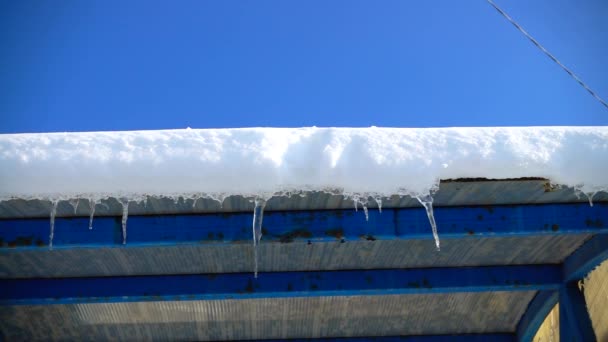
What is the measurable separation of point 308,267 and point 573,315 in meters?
2.57

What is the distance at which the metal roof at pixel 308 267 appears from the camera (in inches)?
147

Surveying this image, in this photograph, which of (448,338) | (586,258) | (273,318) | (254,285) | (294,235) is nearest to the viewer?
(294,235)

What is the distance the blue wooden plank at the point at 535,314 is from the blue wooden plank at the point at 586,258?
1.48 feet

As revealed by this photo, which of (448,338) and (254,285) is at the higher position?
(254,285)

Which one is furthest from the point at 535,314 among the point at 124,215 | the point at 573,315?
the point at 124,215

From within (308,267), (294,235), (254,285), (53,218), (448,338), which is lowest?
(448,338)

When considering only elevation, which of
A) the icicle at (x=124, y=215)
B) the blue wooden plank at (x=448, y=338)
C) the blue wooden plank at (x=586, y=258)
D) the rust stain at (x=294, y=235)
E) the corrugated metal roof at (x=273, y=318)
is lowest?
the blue wooden plank at (x=448, y=338)

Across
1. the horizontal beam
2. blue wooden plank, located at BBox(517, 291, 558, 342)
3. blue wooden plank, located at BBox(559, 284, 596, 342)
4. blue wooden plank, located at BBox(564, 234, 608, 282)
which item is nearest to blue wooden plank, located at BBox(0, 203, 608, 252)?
blue wooden plank, located at BBox(564, 234, 608, 282)

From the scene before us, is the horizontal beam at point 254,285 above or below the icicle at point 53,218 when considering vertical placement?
below

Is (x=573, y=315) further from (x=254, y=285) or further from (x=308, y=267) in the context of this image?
(x=254, y=285)

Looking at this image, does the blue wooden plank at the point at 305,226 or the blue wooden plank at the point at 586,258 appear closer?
the blue wooden plank at the point at 305,226

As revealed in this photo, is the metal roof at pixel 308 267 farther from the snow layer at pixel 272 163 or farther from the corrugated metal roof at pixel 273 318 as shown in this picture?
the snow layer at pixel 272 163

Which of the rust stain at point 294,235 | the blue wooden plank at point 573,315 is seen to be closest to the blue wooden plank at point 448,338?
the blue wooden plank at point 573,315

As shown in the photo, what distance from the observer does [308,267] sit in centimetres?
494
